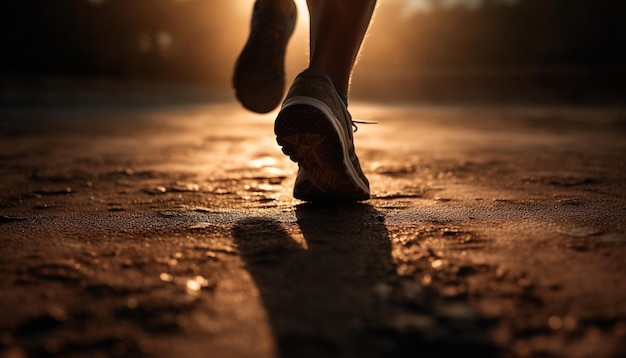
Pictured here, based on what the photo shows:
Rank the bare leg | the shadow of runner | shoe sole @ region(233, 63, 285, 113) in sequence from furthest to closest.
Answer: shoe sole @ region(233, 63, 285, 113), the bare leg, the shadow of runner

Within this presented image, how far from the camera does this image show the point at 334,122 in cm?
113

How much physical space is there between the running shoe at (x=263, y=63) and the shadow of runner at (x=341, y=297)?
745 millimetres

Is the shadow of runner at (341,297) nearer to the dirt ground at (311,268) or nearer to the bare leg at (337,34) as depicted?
the dirt ground at (311,268)

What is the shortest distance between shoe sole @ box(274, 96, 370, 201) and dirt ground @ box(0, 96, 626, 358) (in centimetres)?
6

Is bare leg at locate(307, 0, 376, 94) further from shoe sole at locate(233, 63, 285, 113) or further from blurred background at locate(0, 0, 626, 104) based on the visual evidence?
blurred background at locate(0, 0, 626, 104)

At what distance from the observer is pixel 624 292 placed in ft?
2.24

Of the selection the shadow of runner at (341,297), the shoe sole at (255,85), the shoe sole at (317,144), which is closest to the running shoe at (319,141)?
the shoe sole at (317,144)

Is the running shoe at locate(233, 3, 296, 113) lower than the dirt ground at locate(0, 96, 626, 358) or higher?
higher

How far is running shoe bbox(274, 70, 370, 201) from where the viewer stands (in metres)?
1.11

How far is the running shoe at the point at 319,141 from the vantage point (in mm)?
1114

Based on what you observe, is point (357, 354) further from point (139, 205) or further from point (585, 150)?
point (585, 150)

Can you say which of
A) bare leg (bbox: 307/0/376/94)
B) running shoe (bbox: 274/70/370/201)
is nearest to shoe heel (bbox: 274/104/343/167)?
running shoe (bbox: 274/70/370/201)

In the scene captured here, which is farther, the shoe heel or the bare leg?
the bare leg

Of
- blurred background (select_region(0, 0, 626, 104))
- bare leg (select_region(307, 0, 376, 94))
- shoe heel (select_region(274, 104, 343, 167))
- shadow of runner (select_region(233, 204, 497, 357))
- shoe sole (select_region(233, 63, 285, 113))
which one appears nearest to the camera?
shadow of runner (select_region(233, 204, 497, 357))
